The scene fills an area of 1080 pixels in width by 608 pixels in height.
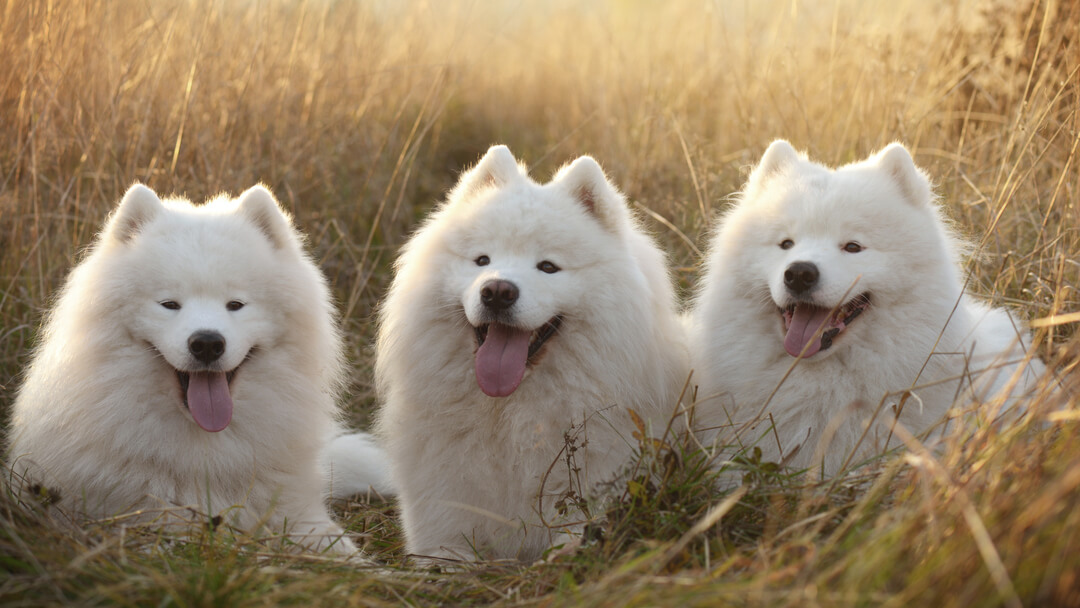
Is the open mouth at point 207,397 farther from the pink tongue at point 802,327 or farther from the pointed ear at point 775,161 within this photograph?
the pointed ear at point 775,161

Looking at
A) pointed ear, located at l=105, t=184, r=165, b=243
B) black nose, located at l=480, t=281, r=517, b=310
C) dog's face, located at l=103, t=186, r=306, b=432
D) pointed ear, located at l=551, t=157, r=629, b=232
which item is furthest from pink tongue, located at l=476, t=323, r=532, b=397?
pointed ear, located at l=105, t=184, r=165, b=243

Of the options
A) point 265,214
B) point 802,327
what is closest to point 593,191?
point 802,327

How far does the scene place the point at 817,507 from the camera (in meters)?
2.70

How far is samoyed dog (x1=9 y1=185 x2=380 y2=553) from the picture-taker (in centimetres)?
334

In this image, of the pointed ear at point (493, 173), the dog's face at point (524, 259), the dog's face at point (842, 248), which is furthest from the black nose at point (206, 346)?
the dog's face at point (842, 248)

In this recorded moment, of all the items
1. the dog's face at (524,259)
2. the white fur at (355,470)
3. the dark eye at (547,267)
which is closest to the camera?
the dog's face at (524,259)

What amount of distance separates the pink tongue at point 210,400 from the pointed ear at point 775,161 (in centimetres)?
233

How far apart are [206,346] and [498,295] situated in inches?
42.3

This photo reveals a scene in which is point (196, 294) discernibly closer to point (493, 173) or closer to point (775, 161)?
point (493, 173)

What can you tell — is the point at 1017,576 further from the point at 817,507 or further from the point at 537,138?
the point at 537,138

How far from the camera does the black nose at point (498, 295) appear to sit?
10.7 feet

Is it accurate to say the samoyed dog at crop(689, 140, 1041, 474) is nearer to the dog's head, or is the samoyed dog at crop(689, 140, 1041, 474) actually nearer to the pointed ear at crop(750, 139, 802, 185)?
the pointed ear at crop(750, 139, 802, 185)

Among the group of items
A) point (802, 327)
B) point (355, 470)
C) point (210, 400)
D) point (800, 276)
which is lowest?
point (355, 470)

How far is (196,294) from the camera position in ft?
11.2
